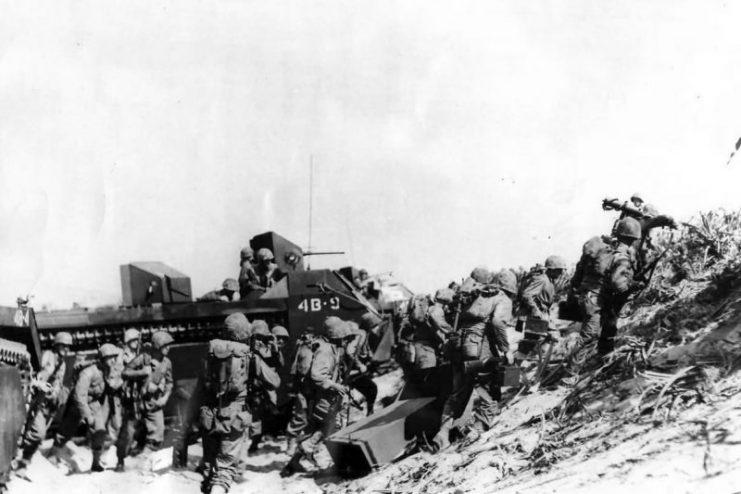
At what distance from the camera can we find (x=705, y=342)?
726 cm

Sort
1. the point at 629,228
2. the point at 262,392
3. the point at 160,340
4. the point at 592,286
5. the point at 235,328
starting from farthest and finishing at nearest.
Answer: the point at 160,340 → the point at 262,392 → the point at 592,286 → the point at 629,228 → the point at 235,328

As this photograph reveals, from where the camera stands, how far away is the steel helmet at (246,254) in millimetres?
13172

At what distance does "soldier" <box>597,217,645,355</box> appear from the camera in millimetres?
8070

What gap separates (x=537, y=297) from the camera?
9820 mm

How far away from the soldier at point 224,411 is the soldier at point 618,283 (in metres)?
4.04

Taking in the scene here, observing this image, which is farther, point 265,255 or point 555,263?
point 265,255

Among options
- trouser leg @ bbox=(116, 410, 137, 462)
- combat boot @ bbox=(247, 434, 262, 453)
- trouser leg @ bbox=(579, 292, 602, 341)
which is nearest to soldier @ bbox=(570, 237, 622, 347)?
trouser leg @ bbox=(579, 292, 602, 341)

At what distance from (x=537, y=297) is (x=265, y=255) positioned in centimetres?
524

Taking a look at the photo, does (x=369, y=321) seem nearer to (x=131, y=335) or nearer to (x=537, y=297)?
(x=537, y=297)

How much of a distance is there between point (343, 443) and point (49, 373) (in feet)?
13.3

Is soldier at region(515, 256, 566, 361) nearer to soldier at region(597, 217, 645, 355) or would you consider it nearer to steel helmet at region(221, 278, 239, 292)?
soldier at region(597, 217, 645, 355)

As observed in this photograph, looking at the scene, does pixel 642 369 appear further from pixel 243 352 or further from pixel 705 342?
pixel 243 352

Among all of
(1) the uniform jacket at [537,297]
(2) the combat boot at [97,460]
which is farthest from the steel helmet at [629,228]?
(2) the combat boot at [97,460]

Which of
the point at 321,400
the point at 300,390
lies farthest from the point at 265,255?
the point at 321,400
